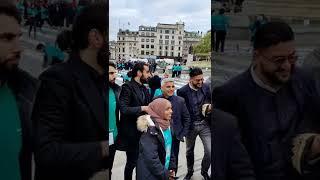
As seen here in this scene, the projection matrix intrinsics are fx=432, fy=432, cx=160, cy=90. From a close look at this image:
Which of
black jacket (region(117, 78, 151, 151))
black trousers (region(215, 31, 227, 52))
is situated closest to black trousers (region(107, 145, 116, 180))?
black jacket (region(117, 78, 151, 151))

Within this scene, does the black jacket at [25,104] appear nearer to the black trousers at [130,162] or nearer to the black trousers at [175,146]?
the black trousers at [130,162]

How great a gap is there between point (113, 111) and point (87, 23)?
438 mm

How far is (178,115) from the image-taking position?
2.12 meters

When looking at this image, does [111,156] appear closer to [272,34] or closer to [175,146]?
[175,146]

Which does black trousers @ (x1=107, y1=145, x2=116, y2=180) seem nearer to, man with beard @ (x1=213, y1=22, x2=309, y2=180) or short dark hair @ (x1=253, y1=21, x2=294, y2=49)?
man with beard @ (x1=213, y1=22, x2=309, y2=180)

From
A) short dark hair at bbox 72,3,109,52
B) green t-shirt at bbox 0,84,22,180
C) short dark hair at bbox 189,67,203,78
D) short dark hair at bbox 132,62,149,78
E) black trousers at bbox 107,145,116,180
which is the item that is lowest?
black trousers at bbox 107,145,116,180

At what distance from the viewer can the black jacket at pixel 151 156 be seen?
7.10 feet

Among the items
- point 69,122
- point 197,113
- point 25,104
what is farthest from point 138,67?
point 25,104

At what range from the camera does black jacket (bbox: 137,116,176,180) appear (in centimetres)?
216

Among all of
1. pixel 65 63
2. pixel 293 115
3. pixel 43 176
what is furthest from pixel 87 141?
pixel 293 115

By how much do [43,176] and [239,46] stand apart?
38.7 inches

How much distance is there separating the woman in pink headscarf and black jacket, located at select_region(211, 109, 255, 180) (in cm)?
30

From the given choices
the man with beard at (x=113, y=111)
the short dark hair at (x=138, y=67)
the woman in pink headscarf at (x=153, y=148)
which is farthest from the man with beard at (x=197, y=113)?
the man with beard at (x=113, y=111)

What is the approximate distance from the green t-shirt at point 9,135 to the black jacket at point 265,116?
0.83 m
